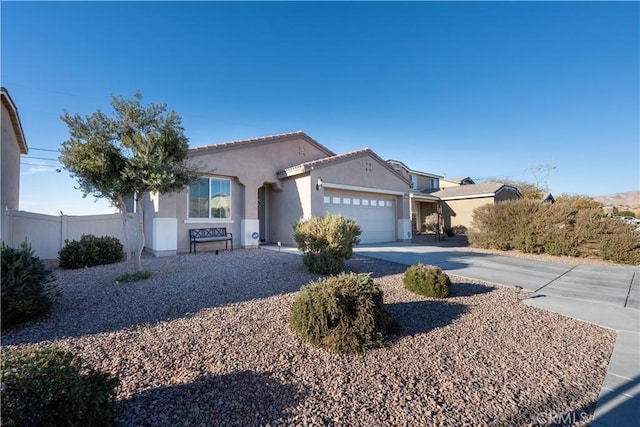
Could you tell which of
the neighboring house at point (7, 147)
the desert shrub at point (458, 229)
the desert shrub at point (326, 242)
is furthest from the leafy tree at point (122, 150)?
the desert shrub at point (458, 229)

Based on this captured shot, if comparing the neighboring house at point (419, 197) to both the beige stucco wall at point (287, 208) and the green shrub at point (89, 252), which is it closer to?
the beige stucco wall at point (287, 208)

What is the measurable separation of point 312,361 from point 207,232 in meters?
9.96

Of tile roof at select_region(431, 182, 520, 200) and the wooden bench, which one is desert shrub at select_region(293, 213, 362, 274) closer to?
the wooden bench

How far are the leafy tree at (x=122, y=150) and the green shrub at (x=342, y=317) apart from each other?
5071 mm

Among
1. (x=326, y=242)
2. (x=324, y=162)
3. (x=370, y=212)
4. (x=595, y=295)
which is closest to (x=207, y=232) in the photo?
(x=324, y=162)

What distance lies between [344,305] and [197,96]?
13685 millimetres

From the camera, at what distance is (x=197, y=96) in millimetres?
13938

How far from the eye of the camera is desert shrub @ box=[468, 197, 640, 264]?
1103 cm

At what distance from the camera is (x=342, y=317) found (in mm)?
4012

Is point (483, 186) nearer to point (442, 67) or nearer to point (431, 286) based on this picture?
point (442, 67)

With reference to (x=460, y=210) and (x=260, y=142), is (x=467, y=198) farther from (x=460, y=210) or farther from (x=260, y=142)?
(x=260, y=142)

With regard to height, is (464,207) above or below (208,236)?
above

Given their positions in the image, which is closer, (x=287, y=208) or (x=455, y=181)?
(x=287, y=208)

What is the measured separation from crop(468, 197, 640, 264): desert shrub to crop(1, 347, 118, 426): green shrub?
51.8 feet
